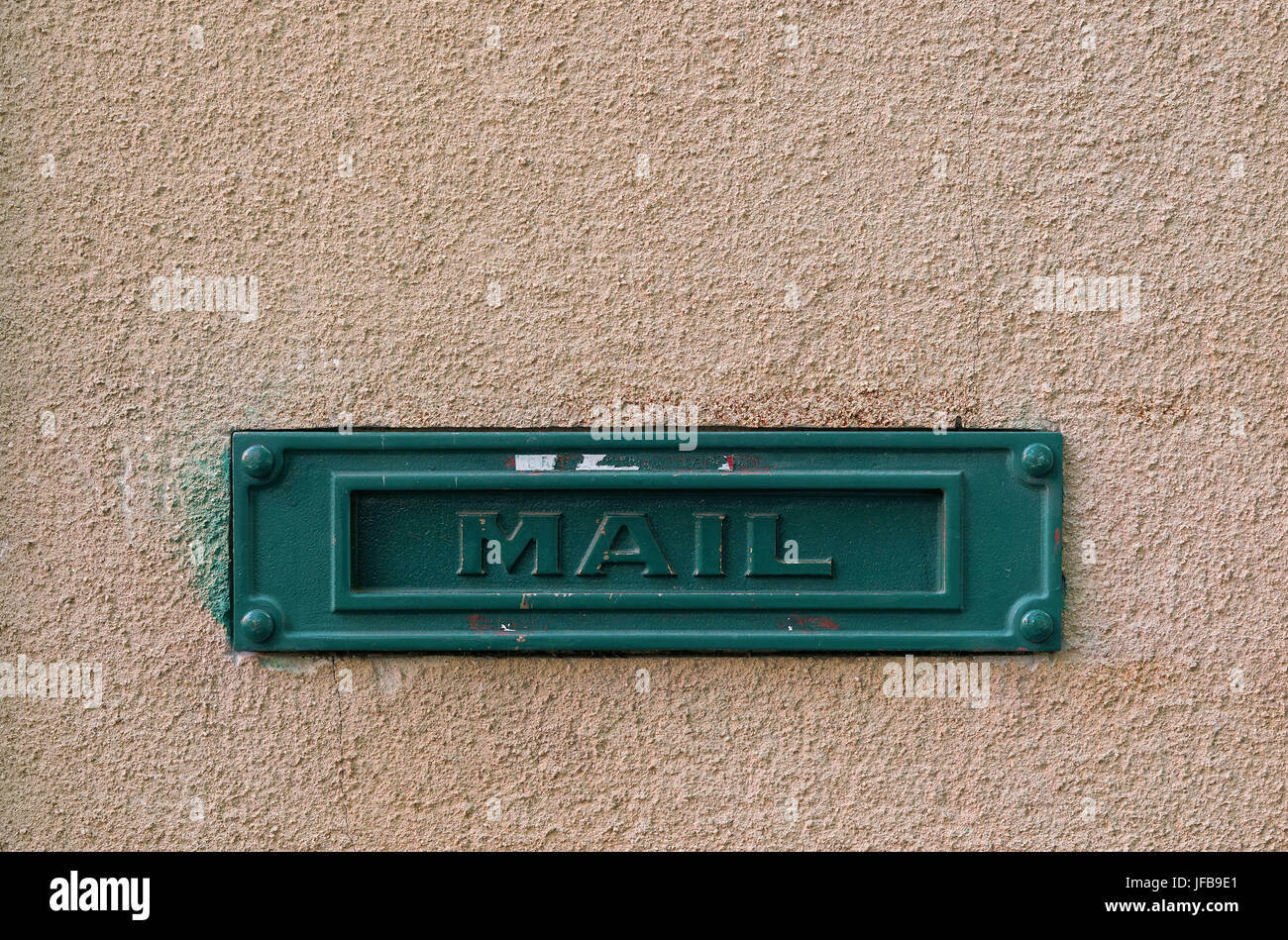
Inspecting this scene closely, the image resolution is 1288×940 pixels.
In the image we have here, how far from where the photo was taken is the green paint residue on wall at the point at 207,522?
1205 millimetres

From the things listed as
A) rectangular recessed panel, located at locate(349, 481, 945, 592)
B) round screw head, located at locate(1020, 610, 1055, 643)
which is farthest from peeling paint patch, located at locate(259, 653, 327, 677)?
round screw head, located at locate(1020, 610, 1055, 643)

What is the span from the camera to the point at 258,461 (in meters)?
1.17

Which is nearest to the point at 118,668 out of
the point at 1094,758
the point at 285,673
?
the point at 285,673

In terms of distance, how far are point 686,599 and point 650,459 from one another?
191mm

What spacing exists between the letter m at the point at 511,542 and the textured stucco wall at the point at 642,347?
0.13m

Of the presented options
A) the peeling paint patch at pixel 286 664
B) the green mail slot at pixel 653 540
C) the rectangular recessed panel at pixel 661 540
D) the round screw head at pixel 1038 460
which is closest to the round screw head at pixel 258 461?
the green mail slot at pixel 653 540

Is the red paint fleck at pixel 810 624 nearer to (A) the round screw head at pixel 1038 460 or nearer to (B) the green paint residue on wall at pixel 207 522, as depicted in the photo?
(A) the round screw head at pixel 1038 460

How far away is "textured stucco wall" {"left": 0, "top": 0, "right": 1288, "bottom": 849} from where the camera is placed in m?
1.18

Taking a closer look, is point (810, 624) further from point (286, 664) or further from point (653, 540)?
point (286, 664)

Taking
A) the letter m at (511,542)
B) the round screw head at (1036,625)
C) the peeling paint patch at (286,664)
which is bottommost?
the peeling paint patch at (286,664)

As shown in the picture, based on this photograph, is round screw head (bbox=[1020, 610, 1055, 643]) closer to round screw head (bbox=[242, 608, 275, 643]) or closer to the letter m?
the letter m

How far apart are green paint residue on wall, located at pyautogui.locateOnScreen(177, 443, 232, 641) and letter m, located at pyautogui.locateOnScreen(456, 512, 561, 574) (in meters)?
0.33

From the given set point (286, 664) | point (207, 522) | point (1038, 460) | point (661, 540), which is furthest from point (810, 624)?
point (207, 522)

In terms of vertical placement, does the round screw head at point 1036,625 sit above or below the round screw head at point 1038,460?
below
